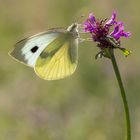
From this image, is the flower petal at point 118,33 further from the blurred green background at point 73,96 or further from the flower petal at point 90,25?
the blurred green background at point 73,96

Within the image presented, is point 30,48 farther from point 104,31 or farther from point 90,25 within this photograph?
point 104,31

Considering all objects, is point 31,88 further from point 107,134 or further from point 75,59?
point 75,59

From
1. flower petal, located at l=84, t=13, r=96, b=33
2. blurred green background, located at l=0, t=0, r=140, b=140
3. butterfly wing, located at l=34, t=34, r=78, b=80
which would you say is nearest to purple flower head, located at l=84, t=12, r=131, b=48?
flower petal, located at l=84, t=13, r=96, b=33

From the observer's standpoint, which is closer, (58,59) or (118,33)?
(118,33)

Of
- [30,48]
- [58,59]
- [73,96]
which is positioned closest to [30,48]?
[30,48]

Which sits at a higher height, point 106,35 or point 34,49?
point 34,49

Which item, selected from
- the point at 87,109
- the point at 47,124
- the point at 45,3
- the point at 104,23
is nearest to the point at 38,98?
the point at 87,109

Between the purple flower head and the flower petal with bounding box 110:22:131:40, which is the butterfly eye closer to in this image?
the purple flower head
